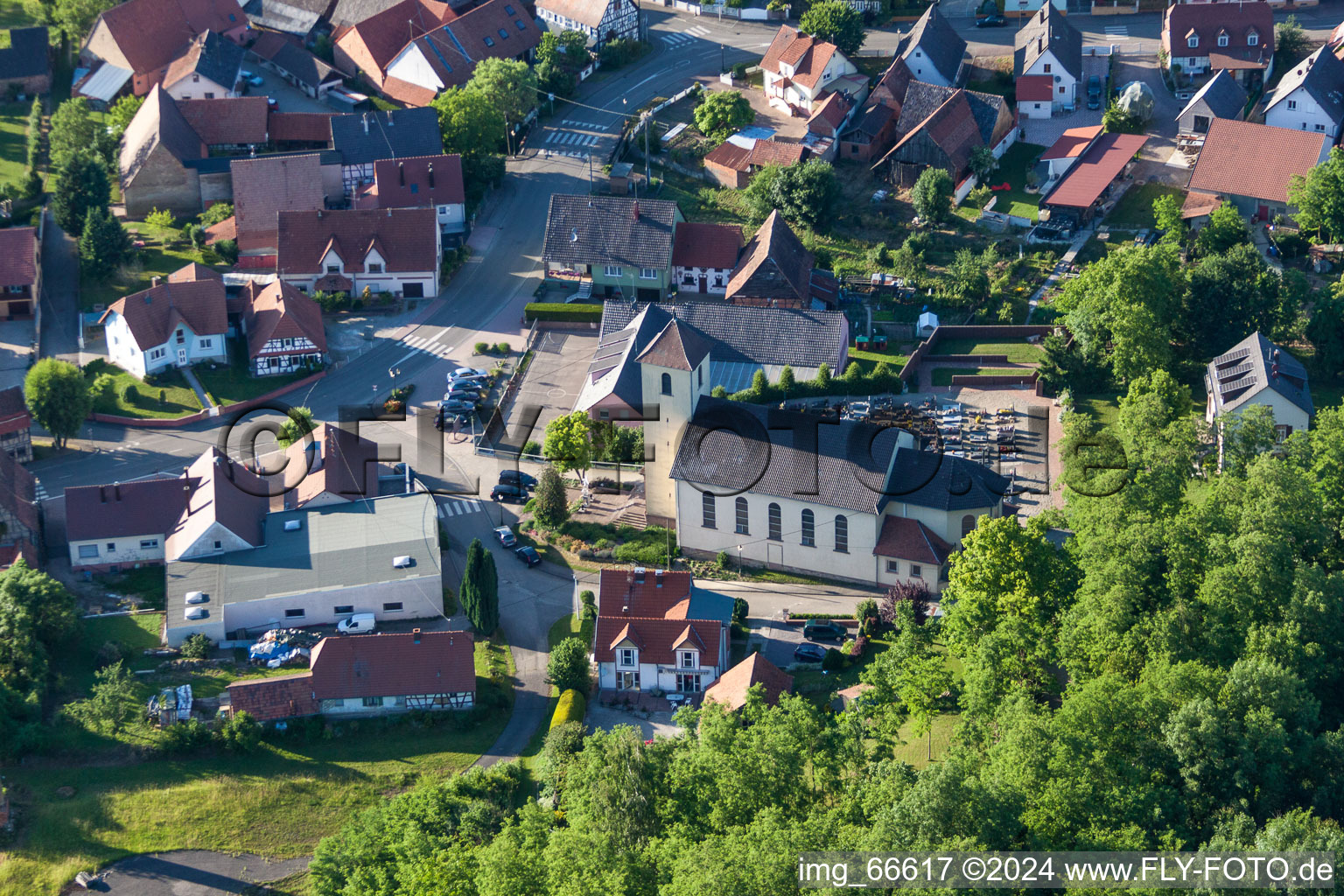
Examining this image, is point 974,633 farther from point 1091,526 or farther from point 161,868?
point 161,868

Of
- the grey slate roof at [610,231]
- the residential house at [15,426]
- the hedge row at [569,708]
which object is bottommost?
the hedge row at [569,708]

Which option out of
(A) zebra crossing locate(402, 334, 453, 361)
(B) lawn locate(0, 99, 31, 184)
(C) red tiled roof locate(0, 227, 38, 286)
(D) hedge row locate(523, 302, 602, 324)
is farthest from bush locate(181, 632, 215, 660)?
(B) lawn locate(0, 99, 31, 184)

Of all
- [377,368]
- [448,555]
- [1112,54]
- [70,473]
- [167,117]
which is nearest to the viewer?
[448,555]

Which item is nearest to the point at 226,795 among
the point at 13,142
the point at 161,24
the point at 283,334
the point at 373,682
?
the point at 373,682

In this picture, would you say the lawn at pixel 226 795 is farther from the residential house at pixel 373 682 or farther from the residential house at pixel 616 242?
the residential house at pixel 616 242

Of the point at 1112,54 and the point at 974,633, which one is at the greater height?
the point at 1112,54

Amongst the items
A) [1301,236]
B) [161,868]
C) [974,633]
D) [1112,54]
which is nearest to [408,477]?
[161,868]

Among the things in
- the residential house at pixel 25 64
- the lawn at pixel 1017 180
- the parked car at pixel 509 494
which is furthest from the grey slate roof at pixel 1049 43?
the residential house at pixel 25 64
